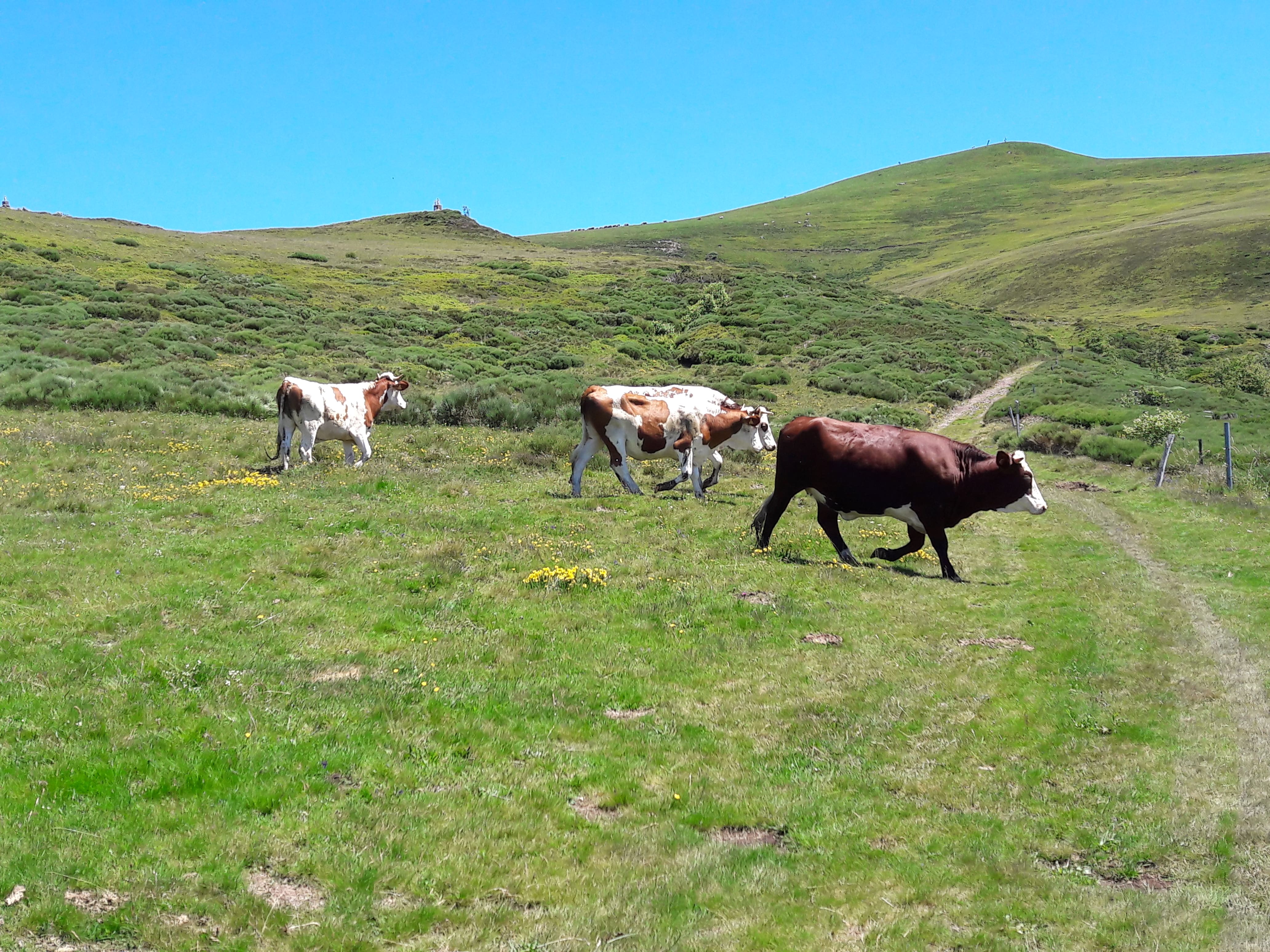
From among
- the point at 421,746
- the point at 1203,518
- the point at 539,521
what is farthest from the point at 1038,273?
the point at 421,746

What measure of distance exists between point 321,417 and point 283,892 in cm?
1683

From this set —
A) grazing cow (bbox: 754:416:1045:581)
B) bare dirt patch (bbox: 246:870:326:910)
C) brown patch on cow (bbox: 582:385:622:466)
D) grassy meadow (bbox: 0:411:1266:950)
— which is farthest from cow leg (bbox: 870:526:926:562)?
bare dirt patch (bbox: 246:870:326:910)

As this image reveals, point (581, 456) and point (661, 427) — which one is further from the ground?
point (661, 427)

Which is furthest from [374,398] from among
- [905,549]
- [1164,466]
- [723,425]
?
[1164,466]

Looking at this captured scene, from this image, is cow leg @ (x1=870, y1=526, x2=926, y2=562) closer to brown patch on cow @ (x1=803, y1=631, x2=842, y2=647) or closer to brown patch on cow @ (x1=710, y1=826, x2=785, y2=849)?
brown patch on cow @ (x1=803, y1=631, x2=842, y2=647)

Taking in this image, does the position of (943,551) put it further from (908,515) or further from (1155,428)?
(1155,428)

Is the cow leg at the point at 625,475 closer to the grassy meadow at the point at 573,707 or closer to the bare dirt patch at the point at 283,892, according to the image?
the grassy meadow at the point at 573,707

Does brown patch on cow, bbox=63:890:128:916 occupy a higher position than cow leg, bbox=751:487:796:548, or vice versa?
cow leg, bbox=751:487:796:548

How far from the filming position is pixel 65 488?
1570 cm

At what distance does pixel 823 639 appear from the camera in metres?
10.9

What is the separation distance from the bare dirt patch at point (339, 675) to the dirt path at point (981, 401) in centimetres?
3203

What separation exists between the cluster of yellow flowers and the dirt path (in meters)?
27.7

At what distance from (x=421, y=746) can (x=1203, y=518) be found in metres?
19.7

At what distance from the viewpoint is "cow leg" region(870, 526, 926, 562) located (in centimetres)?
1549
